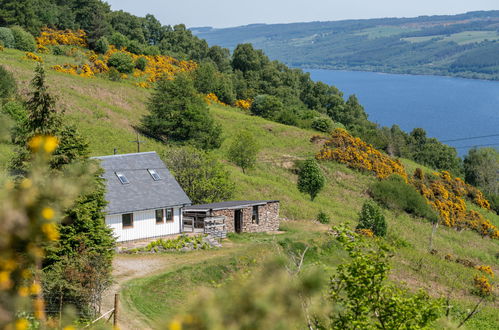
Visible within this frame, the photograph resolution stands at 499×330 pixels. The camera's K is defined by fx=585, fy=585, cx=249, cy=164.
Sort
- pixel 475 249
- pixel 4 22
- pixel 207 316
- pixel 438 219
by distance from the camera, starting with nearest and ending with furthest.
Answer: pixel 207 316, pixel 475 249, pixel 438 219, pixel 4 22

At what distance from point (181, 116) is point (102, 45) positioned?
30.4 m

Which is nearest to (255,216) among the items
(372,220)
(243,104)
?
(372,220)

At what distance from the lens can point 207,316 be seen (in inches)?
119

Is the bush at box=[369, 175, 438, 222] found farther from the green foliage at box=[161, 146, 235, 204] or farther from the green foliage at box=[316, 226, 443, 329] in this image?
the green foliage at box=[316, 226, 443, 329]

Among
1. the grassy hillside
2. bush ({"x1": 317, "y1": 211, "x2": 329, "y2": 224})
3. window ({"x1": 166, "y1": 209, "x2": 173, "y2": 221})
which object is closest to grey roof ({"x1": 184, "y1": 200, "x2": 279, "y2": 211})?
window ({"x1": 166, "y1": 209, "x2": 173, "y2": 221})

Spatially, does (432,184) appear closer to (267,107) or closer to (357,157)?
(357,157)

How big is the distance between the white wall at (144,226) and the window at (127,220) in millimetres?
168

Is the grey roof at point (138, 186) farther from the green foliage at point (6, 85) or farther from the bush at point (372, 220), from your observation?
the green foliage at point (6, 85)

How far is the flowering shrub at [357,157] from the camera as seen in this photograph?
6488cm

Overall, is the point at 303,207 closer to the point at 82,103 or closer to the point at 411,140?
the point at 82,103

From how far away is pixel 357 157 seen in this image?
65625 millimetres

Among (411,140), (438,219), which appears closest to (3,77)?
(438,219)

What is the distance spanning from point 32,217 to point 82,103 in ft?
192

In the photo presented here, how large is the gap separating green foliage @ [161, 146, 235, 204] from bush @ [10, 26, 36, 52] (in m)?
38.9
